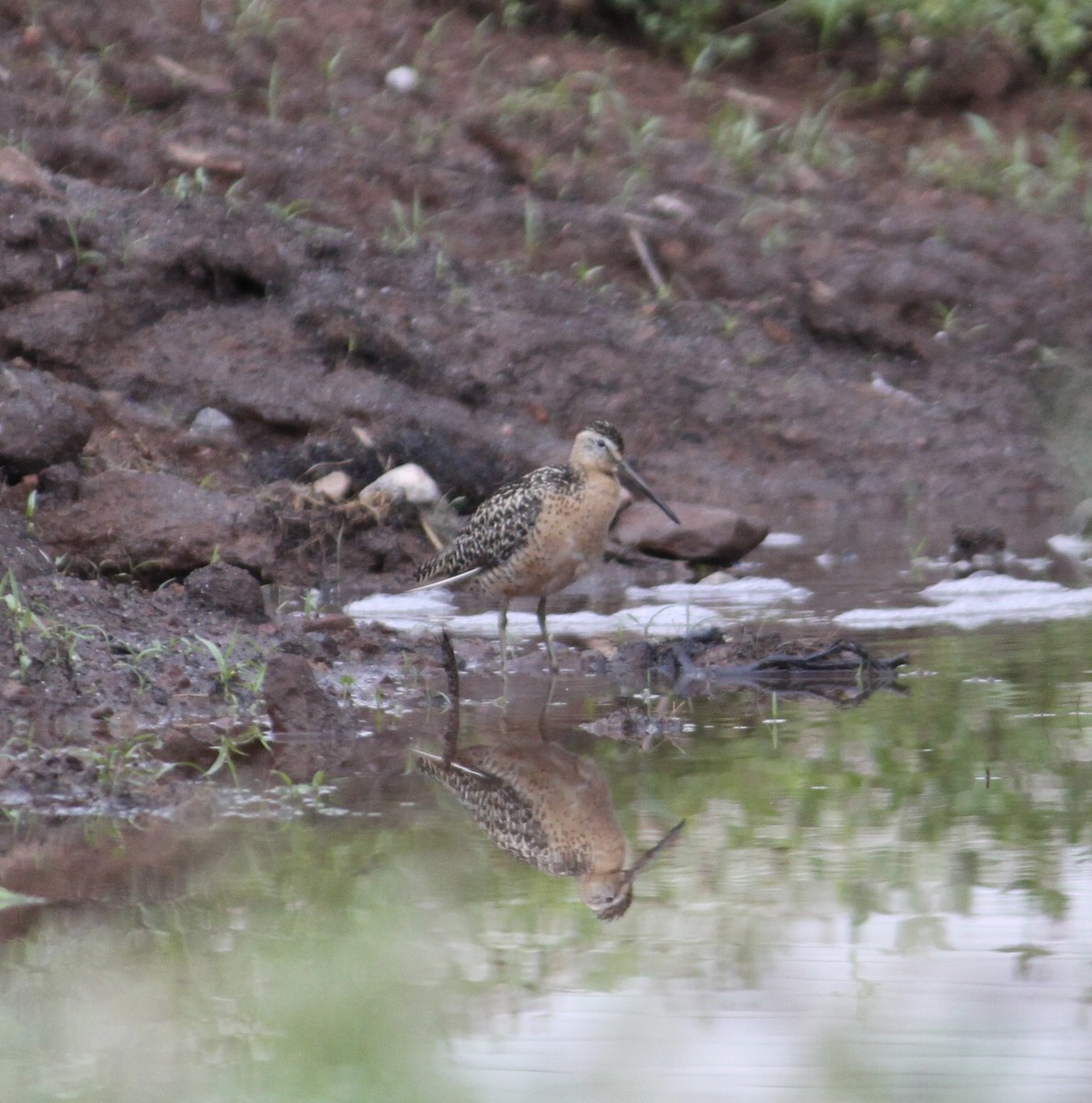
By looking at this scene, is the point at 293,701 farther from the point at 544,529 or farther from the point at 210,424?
the point at 210,424

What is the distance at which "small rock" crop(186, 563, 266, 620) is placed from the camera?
693 cm

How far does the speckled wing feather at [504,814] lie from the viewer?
428 centimetres

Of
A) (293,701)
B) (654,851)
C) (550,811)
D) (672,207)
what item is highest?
(654,851)

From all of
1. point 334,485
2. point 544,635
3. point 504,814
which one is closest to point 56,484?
point 334,485

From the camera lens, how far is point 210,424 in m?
10.1

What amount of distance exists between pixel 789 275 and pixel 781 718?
27.0ft

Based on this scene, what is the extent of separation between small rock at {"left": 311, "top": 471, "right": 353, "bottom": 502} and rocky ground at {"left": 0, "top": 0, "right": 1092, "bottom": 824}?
0.09 ft

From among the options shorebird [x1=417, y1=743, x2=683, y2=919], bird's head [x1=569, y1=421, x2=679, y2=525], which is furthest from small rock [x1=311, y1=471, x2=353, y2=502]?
shorebird [x1=417, y1=743, x2=683, y2=919]

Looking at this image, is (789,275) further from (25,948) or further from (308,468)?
(25,948)

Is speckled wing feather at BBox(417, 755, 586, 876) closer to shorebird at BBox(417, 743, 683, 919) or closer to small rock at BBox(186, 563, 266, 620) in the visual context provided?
shorebird at BBox(417, 743, 683, 919)

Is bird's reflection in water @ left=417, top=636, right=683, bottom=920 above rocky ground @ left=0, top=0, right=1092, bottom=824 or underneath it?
above

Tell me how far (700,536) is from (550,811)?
4.88 metres

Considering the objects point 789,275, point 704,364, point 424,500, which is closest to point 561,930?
point 424,500

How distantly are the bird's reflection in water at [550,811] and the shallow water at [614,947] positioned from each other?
0.17ft
